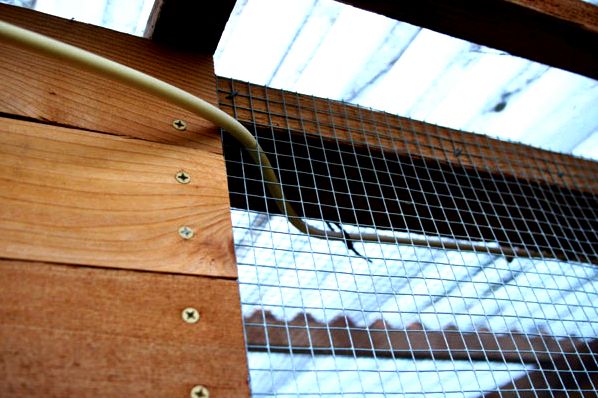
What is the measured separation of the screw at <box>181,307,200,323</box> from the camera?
588 mm

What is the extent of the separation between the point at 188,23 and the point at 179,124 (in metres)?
0.19

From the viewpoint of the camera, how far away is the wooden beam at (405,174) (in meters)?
0.96

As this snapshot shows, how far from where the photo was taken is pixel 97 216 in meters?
0.62

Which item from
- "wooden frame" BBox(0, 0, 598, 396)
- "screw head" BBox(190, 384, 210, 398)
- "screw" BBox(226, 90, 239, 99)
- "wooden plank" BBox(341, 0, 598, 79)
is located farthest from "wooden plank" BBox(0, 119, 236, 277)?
"wooden plank" BBox(341, 0, 598, 79)

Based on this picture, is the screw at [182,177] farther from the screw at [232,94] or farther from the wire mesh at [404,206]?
the screw at [232,94]

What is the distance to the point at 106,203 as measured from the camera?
64 cm

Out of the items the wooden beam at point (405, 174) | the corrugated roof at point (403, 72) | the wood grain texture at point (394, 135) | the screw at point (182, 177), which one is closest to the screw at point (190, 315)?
the screw at point (182, 177)

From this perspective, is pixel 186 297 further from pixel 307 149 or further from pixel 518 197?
pixel 518 197

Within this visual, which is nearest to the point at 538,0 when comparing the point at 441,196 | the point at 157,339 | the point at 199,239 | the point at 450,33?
the point at 450,33

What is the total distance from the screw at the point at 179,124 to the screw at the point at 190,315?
0.27m

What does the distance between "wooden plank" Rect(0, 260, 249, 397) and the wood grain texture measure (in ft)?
1.36

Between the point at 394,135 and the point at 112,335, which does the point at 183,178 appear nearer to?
the point at 112,335

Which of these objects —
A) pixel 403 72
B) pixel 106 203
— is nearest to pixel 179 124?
pixel 106 203

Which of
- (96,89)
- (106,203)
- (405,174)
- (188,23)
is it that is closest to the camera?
(106,203)
